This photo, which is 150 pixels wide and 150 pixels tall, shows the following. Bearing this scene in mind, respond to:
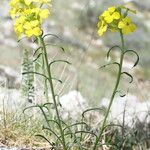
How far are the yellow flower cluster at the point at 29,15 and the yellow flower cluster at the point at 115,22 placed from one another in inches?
15.2

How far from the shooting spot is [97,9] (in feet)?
83.7

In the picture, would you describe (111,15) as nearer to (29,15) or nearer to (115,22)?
(115,22)

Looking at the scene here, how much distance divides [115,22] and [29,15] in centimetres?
57

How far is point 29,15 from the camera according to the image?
405cm

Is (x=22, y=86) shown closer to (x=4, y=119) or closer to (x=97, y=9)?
(x=4, y=119)

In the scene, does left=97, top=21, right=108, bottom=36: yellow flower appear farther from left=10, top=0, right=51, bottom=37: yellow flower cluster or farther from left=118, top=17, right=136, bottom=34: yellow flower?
left=10, top=0, right=51, bottom=37: yellow flower cluster

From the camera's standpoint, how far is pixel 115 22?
13.5 feet

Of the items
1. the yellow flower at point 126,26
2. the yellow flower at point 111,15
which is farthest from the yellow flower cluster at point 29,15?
the yellow flower at point 126,26

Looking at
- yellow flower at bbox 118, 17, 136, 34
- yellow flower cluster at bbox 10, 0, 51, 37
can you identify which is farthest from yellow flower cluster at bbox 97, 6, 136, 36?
yellow flower cluster at bbox 10, 0, 51, 37

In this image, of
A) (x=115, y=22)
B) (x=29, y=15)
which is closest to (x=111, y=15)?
(x=115, y=22)

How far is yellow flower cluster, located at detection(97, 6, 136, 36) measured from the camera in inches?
160

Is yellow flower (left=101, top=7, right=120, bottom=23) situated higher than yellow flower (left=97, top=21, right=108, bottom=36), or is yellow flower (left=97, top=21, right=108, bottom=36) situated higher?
yellow flower (left=101, top=7, right=120, bottom=23)

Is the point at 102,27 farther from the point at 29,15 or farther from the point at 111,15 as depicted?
the point at 29,15

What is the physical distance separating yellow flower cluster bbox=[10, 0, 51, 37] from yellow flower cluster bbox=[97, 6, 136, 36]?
386mm
